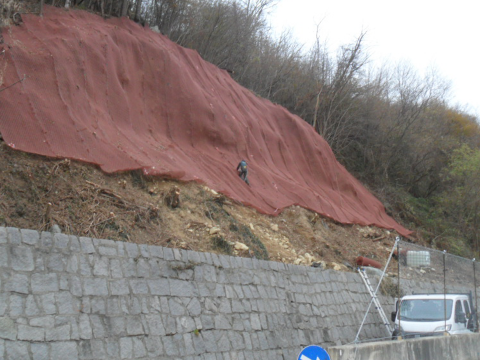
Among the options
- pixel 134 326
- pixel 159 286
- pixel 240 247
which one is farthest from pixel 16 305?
pixel 240 247

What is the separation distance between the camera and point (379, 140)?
95.3 ft

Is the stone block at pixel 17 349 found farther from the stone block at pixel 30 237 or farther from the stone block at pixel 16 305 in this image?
the stone block at pixel 30 237

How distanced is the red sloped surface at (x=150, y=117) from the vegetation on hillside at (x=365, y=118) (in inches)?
140

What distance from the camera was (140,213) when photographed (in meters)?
10.6

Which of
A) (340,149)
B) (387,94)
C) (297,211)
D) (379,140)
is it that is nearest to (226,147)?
(297,211)

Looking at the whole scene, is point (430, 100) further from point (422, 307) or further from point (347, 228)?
point (422, 307)

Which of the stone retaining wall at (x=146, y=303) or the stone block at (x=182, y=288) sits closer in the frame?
the stone retaining wall at (x=146, y=303)

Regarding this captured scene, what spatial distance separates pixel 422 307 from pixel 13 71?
34.3ft

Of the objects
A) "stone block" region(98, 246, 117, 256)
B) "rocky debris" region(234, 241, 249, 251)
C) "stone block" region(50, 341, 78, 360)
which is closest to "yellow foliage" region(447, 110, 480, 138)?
"rocky debris" region(234, 241, 249, 251)

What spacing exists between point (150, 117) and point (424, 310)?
8882 millimetres

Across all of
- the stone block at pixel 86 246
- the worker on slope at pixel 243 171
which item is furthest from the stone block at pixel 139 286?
the worker on slope at pixel 243 171

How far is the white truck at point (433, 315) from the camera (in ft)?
37.9

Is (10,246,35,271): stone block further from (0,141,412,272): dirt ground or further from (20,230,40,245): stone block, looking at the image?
(0,141,412,272): dirt ground

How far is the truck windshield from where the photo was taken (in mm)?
11797
